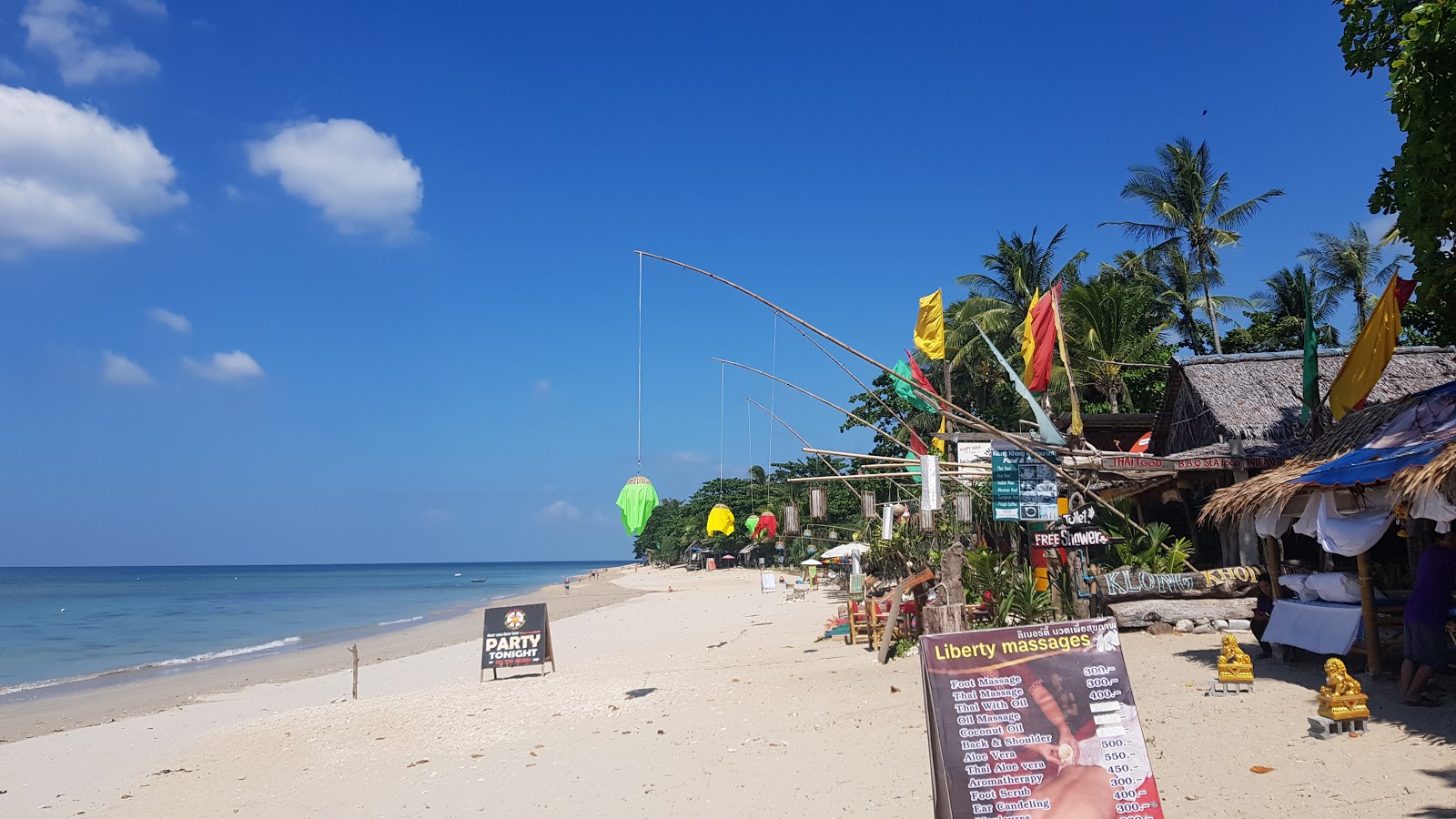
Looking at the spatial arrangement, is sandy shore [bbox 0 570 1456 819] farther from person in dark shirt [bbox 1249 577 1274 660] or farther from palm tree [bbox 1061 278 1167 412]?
palm tree [bbox 1061 278 1167 412]

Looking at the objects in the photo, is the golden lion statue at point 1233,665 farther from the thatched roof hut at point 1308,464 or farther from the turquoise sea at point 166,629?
the turquoise sea at point 166,629

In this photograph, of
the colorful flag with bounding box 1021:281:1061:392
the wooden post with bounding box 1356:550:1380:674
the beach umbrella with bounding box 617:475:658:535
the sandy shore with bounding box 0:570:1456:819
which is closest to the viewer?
the sandy shore with bounding box 0:570:1456:819

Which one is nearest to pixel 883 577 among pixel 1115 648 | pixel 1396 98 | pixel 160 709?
pixel 160 709

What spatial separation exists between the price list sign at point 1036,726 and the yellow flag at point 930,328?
7.46 meters

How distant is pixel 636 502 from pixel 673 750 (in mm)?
11484

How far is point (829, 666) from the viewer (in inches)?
570

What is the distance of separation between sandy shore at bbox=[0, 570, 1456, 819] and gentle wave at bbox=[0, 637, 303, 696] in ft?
31.2

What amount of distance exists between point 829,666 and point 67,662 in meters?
26.7

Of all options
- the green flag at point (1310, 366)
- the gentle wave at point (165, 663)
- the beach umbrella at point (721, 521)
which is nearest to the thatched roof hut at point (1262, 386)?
the green flag at point (1310, 366)

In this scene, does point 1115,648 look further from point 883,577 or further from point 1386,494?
point 883,577

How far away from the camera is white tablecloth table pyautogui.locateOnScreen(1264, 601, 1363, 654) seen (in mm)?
8844

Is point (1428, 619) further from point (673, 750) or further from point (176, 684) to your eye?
point (176, 684)

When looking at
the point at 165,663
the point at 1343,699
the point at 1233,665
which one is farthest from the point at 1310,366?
the point at 165,663

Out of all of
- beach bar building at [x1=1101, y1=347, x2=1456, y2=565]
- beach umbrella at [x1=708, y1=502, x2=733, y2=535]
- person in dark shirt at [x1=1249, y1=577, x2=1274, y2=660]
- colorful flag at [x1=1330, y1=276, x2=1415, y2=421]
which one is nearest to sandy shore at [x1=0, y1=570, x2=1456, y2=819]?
person in dark shirt at [x1=1249, y1=577, x2=1274, y2=660]
